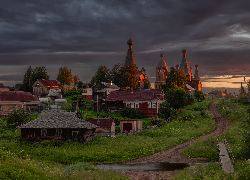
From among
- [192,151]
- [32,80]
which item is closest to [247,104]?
[192,151]

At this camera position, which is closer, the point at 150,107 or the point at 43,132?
the point at 43,132

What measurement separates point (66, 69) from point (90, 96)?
23.0 metres

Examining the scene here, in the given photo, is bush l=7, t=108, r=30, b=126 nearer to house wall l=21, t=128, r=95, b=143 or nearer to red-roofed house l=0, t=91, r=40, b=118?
house wall l=21, t=128, r=95, b=143

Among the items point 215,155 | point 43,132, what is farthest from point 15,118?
point 215,155

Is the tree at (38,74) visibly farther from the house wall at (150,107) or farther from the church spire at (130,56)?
the house wall at (150,107)

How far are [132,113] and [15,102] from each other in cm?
2297

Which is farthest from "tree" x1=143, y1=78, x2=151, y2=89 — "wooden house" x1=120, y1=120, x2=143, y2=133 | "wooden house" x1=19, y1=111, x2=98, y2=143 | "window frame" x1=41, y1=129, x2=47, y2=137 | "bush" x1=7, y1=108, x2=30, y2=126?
"window frame" x1=41, y1=129, x2=47, y2=137

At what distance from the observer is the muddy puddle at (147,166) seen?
20469 mm

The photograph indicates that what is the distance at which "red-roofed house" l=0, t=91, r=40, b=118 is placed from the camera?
151 feet

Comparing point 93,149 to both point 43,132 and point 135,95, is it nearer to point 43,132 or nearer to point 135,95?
point 43,132

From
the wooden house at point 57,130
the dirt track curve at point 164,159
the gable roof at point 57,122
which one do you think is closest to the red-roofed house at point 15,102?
the gable roof at point 57,122

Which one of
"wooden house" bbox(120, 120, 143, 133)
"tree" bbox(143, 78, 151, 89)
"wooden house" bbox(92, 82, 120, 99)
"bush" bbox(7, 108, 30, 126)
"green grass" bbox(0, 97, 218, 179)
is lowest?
"green grass" bbox(0, 97, 218, 179)

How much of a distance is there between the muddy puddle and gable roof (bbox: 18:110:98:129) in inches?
289

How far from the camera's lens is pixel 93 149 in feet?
84.0
